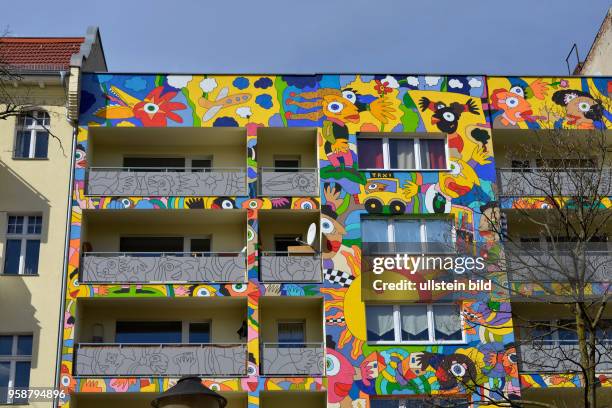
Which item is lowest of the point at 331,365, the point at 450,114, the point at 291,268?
the point at 331,365

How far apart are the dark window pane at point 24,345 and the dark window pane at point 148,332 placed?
2.84 meters

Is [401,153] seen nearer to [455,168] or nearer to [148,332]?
[455,168]

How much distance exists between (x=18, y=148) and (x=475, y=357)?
1557cm

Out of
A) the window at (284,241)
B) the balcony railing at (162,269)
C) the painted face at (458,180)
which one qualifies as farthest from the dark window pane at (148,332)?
the painted face at (458,180)

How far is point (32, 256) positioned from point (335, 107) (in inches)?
418

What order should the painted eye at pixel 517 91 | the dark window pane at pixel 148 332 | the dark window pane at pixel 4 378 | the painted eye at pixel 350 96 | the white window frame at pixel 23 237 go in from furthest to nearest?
the painted eye at pixel 517 91, the painted eye at pixel 350 96, the dark window pane at pixel 148 332, the white window frame at pixel 23 237, the dark window pane at pixel 4 378

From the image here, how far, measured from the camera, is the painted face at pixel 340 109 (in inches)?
1246

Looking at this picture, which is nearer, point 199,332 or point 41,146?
point 199,332

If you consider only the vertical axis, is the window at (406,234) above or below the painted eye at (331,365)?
above

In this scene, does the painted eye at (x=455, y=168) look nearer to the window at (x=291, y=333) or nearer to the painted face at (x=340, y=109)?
the painted face at (x=340, y=109)

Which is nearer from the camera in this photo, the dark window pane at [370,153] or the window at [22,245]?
the window at [22,245]

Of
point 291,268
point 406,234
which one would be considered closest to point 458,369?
point 406,234

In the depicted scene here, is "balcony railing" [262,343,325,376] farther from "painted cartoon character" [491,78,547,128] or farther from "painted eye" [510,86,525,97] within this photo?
"painted eye" [510,86,525,97]

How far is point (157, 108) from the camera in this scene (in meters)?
31.6
